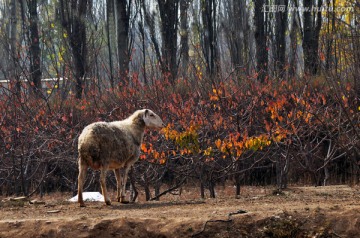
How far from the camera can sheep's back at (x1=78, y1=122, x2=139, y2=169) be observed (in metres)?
10.7

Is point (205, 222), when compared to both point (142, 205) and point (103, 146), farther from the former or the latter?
point (103, 146)

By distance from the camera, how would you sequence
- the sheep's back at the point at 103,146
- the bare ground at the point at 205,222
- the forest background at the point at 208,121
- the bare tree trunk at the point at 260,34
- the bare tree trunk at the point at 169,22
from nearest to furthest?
the bare ground at the point at 205,222 → the sheep's back at the point at 103,146 → the forest background at the point at 208,121 → the bare tree trunk at the point at 260,34 → the bare tree trunk at the point at 169,22

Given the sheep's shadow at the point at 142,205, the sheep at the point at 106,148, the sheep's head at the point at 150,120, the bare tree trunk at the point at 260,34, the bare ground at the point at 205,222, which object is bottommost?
the sheep's shadow at the point at 142,205

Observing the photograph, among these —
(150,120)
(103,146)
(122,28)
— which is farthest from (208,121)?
(122,28)

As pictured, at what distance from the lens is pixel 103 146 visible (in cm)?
1081

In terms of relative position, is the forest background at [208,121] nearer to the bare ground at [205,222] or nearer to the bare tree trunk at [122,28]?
the bare tree trunk at [122,28]

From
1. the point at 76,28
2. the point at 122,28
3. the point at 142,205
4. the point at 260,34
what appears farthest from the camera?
the point at 260,34

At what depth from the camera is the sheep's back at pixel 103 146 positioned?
10719 millimetres

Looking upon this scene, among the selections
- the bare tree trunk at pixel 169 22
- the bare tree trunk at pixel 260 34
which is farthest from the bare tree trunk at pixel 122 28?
the bare tree trunk at pixel 260 34

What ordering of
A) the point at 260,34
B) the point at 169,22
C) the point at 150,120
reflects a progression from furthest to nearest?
the point at 169,22 < the point at 260,34 < the point at 150,120

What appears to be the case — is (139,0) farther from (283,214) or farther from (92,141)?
(283,214)

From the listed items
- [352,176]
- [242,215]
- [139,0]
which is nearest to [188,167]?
[352,176]

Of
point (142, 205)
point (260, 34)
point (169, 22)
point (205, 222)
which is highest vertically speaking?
point (169, 22)

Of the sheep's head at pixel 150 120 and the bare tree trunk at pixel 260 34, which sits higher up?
the bare tree trunk at pixel 260 34
